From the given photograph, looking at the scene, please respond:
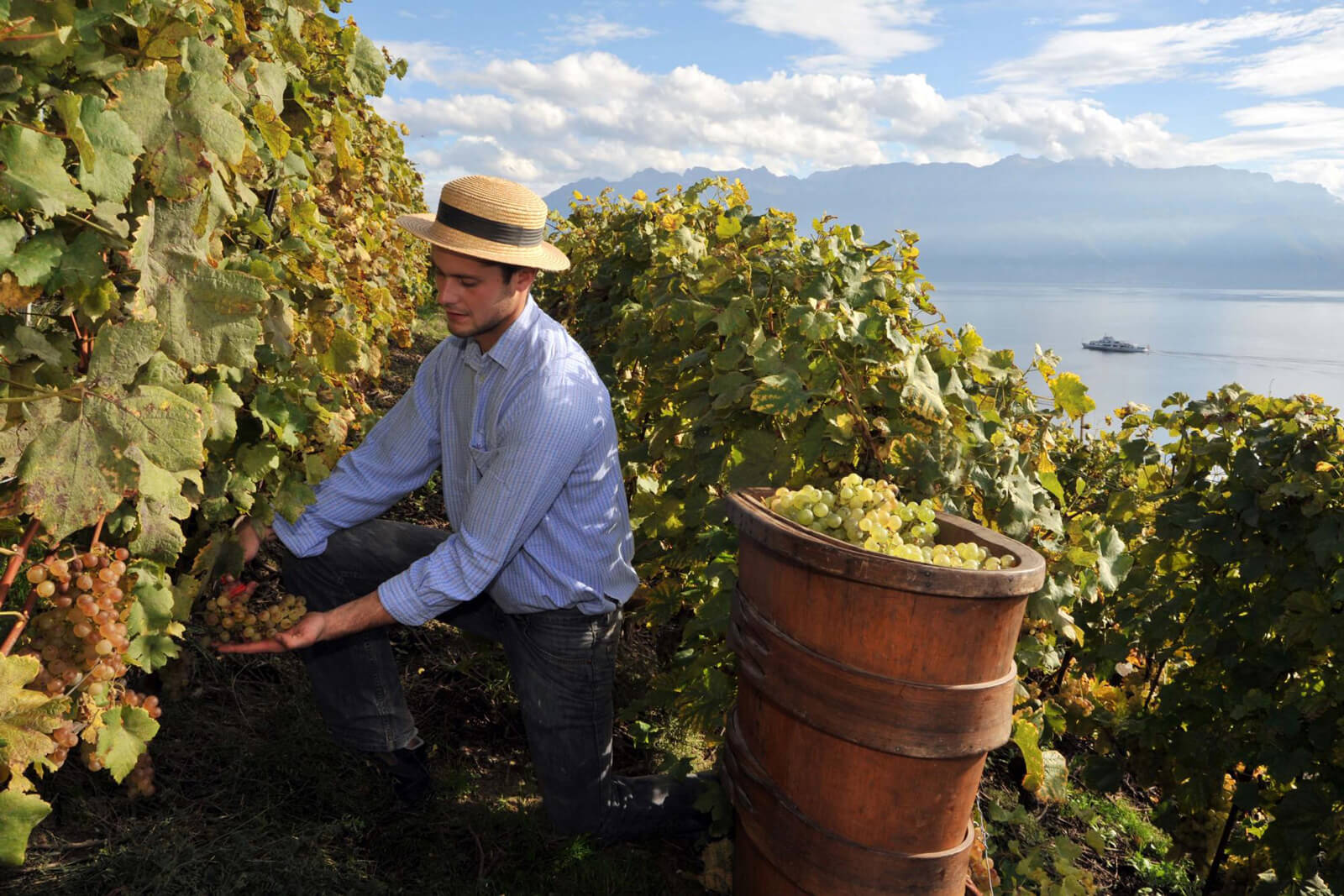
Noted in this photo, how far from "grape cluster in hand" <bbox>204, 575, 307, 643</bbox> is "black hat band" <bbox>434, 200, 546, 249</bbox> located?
104 cm

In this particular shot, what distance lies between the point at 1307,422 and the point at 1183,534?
0.57 m

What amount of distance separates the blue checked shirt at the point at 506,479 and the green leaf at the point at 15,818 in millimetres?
1009

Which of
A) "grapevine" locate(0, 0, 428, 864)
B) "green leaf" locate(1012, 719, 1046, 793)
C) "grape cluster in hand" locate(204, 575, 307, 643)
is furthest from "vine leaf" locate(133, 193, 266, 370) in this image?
"green leaf" locate(1012, 719, 1046, 793)

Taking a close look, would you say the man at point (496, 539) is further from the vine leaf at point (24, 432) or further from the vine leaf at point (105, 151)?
the vine leaf at point (105, 151)

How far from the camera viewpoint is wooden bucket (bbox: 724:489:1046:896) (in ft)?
5.74

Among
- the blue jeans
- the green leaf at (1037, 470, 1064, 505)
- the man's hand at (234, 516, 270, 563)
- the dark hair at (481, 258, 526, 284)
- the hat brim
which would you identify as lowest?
the blue jeans

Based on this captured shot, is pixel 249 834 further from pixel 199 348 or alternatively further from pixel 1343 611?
pixel 1343 611

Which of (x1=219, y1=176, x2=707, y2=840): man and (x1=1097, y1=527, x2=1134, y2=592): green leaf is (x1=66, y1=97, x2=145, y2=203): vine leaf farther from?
(x1=1097, y1=527, x2=1134, y2=592): green leaf

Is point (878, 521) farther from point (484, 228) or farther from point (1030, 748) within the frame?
point (484, 228)

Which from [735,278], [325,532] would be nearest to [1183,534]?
[735,278]

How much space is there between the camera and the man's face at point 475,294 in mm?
2520

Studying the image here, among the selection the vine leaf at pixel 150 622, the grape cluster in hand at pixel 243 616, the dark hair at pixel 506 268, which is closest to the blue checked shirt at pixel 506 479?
the dark hair at pixel 506 268

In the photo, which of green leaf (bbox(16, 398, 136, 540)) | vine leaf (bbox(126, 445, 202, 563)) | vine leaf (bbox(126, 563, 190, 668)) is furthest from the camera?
vine leaf (bbox(126, 563, 190, 668))

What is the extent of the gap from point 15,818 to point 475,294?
1.56m
